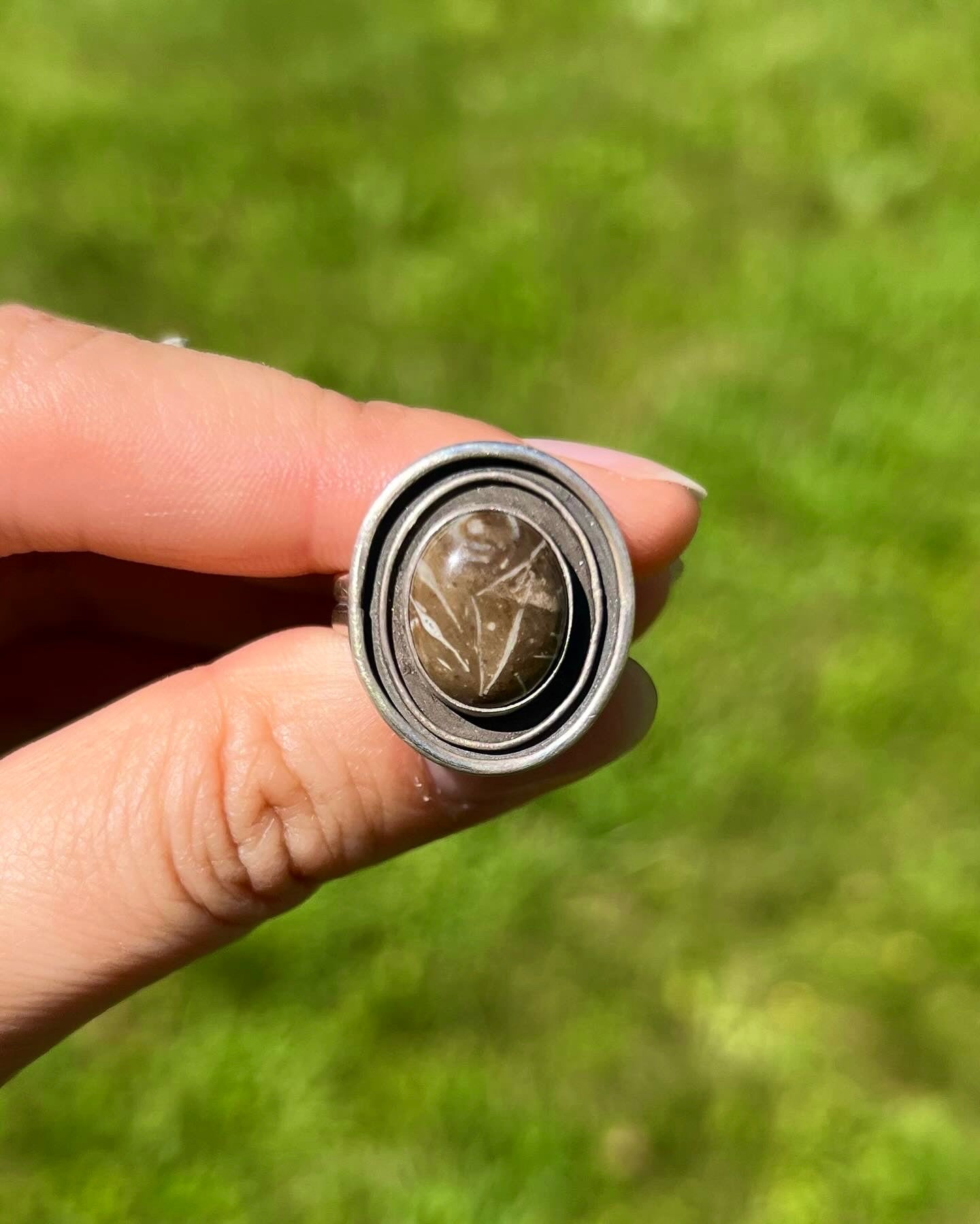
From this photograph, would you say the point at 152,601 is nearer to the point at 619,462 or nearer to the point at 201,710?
the point at 201,710

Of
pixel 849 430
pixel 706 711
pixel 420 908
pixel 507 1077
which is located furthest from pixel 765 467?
pixel 507 1077

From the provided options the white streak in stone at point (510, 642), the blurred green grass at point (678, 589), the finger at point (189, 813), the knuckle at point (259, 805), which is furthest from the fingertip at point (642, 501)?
the blurred green grass at point (678, 589)

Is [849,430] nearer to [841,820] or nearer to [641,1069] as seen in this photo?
[841,820]

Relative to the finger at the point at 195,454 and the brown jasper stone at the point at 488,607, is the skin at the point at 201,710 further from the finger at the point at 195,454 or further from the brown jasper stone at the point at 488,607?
the brown jasper stone at the point at 488,607

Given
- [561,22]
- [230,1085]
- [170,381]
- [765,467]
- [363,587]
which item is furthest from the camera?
[561,22]

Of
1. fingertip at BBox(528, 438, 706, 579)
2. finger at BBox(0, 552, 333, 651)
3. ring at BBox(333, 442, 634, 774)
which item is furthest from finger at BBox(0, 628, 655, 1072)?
finger at BBox(0, 552, 333, 651)
